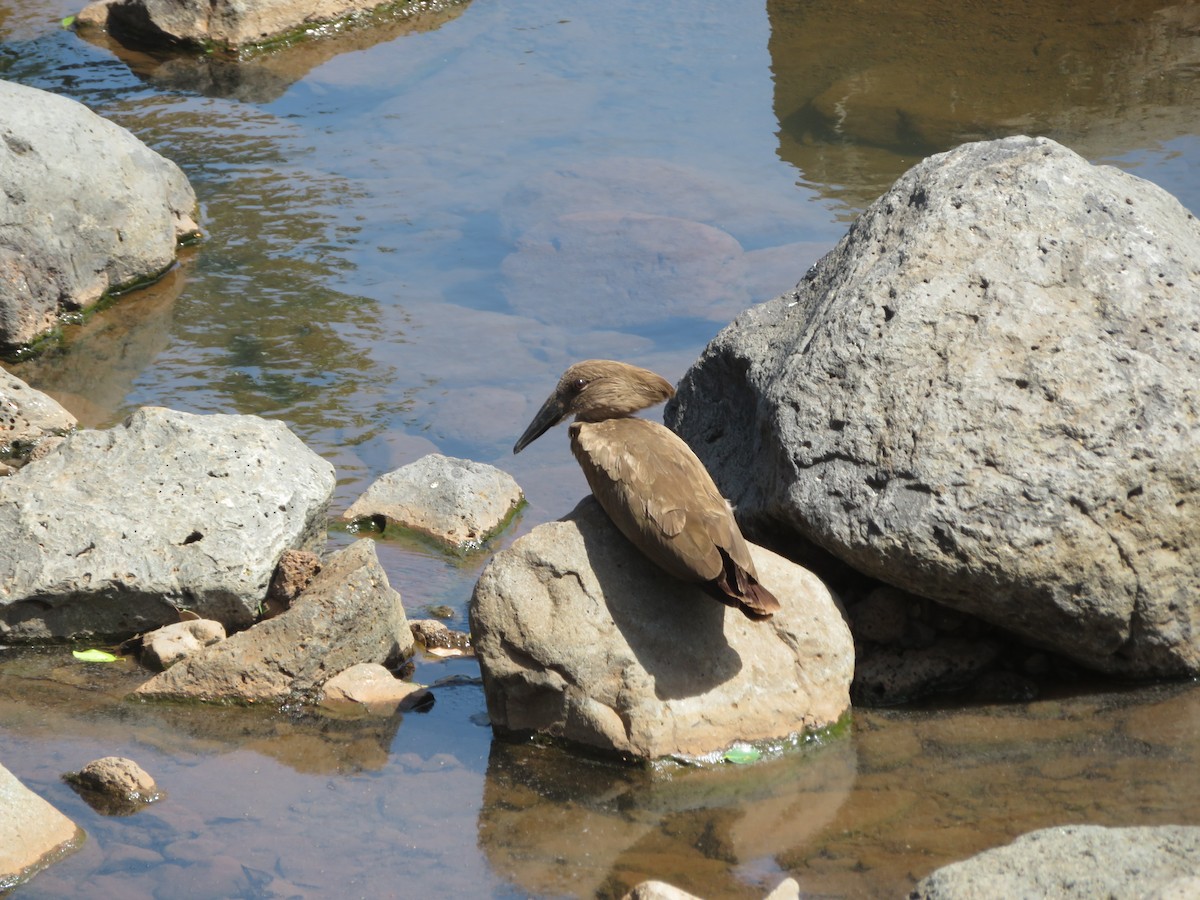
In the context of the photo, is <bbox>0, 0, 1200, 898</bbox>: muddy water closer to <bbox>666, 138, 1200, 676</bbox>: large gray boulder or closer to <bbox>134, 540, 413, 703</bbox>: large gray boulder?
<bbox>134, 540, 413, 703</bbox>: large gray boulder

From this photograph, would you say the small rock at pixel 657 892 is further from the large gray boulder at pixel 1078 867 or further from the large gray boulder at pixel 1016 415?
the large gray boulder at pixel 1016 415

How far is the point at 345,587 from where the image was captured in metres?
5.77

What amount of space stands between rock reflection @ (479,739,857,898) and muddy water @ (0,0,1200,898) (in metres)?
0.01

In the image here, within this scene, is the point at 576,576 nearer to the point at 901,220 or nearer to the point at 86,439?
the point at 901,220

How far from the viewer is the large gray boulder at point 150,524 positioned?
5.95 metres

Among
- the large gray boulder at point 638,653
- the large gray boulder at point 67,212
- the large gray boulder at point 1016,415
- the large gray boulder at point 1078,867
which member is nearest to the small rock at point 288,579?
the large gray boulder at point 638,653

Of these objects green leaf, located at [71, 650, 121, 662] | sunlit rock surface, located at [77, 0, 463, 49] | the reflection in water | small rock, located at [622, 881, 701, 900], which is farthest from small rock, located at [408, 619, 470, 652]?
sunlit rock surface, located at [77, 0, 463, 49]

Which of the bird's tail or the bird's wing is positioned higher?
the bird's wing

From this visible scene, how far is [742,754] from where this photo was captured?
506cm

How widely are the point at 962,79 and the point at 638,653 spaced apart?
35.1 ft

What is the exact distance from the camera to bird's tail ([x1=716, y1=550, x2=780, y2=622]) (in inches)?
196

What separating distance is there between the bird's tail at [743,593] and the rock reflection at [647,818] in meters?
0.58

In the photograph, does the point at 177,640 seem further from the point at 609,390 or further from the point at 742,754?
the point at 742,754

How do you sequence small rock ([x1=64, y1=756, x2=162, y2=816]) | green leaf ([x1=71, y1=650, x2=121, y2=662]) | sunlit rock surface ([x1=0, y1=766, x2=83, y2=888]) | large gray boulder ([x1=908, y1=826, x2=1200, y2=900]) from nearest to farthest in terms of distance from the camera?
large gray boulder ([x1=908, y1=826, x2=1200, y2=900]), sunlit rock surface ([x1=0, y1=766, x2=83, y2=888]), small rock ([x1=64, y1=756, x2=162, y2=816]), green leaf ([x1=71, y1=650, x2=121, y2=662])
